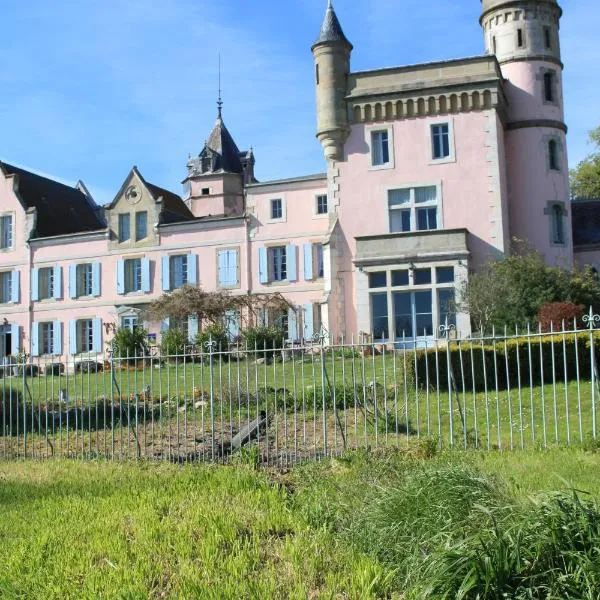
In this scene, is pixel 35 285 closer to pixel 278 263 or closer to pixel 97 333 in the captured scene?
pixel 97 333

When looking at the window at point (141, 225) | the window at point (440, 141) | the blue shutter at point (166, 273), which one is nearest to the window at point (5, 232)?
the window at point (141, 225)

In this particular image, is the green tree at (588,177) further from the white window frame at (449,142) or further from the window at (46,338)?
the window at (46,338)

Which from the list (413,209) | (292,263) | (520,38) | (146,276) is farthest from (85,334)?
(520,38)

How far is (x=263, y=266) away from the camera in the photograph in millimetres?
35375

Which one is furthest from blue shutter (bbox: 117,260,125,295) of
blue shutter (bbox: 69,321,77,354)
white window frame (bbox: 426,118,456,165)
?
white window frame (bbox: 426,118,456,165)

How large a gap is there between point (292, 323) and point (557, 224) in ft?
38.1

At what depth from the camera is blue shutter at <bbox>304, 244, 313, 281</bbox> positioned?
34625 millimetres

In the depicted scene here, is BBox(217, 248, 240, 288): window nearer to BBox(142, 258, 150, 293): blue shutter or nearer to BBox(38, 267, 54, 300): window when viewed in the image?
BBox(142, 258, 150, 293): blue shutter

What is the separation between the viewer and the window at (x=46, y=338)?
38.8m

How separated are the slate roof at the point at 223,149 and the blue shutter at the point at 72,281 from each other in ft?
48.4

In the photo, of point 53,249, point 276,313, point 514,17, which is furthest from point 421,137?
point 53,249

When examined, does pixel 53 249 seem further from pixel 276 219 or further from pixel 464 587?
pixel 464 587

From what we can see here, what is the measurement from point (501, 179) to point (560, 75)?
5455 mm

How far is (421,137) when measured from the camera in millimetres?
30469
